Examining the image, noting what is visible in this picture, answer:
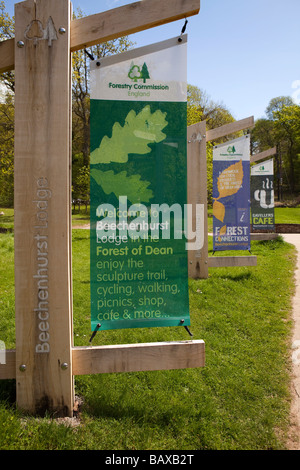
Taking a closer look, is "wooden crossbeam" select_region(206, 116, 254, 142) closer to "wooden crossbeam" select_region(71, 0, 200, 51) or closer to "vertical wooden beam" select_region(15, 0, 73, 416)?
"wooden crossbeam" select_region(71, 0, 200, 51)

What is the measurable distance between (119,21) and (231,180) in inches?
220

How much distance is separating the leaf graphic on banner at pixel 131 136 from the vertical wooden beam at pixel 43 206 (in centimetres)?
31

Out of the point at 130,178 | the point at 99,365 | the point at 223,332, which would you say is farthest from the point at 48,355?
the point at 223,332

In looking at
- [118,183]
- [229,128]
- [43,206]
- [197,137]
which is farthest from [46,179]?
[229,128]

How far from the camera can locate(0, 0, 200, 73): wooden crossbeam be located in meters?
2.76

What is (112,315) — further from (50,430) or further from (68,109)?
(68,109)

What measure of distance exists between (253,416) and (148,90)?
9.30ft

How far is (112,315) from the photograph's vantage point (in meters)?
2.97

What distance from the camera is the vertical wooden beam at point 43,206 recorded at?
8.85ft

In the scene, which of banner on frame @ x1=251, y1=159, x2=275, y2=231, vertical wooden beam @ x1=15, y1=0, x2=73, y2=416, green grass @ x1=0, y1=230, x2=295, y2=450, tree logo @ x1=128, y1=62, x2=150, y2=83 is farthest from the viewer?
banner on frame @ x1=251, y1=159, x2=275, y2=231

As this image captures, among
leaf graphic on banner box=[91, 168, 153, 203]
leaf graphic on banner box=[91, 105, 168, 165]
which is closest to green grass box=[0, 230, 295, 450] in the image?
leaf graphic on banner box=[91, 168, 153, 203]

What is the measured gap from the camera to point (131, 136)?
9.56ft

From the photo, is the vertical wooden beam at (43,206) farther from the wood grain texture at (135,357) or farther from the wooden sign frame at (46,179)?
the wood grain texture at (135,357)

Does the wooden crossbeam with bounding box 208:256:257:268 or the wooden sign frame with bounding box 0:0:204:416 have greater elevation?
the wooden sign frame with bounding box 0:0:204:416
